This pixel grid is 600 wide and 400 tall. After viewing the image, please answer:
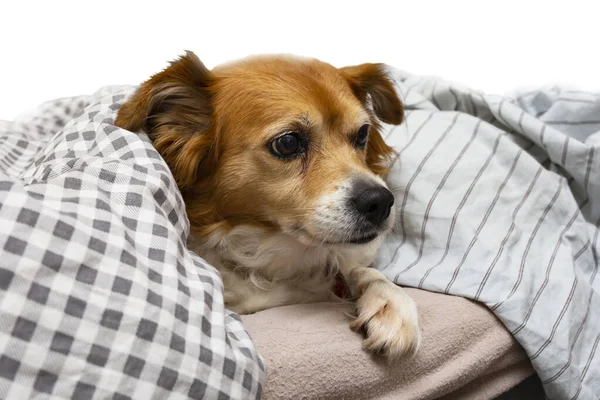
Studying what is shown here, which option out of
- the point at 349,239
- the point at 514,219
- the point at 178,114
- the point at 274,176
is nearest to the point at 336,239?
the point at 349,239

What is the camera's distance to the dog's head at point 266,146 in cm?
130

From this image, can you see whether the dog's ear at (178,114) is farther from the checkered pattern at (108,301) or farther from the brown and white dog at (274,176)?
the checkered pattern at (108,301)

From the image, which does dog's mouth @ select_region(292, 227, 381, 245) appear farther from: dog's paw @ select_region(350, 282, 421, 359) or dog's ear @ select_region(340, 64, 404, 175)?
dog's ear @ select_region(340, 64, 404, 175)

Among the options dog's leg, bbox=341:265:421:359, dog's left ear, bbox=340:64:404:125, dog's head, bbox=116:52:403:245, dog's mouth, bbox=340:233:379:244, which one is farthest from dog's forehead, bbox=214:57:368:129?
dog's leg, bbox=341:265:421:359

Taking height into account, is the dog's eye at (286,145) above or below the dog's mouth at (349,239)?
above

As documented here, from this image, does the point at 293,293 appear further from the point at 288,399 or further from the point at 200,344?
the point at 200,344

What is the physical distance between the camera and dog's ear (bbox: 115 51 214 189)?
1.35 metres

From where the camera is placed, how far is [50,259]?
2.92 feet

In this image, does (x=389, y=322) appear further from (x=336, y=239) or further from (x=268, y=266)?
(x=268, y=266)

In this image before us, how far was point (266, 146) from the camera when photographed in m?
1.34

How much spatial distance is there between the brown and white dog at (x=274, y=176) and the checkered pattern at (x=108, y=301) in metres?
0.26

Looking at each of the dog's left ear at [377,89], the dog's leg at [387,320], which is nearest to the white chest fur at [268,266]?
the dog's leg at [387,320]

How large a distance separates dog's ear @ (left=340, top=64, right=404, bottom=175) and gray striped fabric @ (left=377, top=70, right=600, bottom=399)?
0.09 meters

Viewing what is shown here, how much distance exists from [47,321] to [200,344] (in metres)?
0.24
